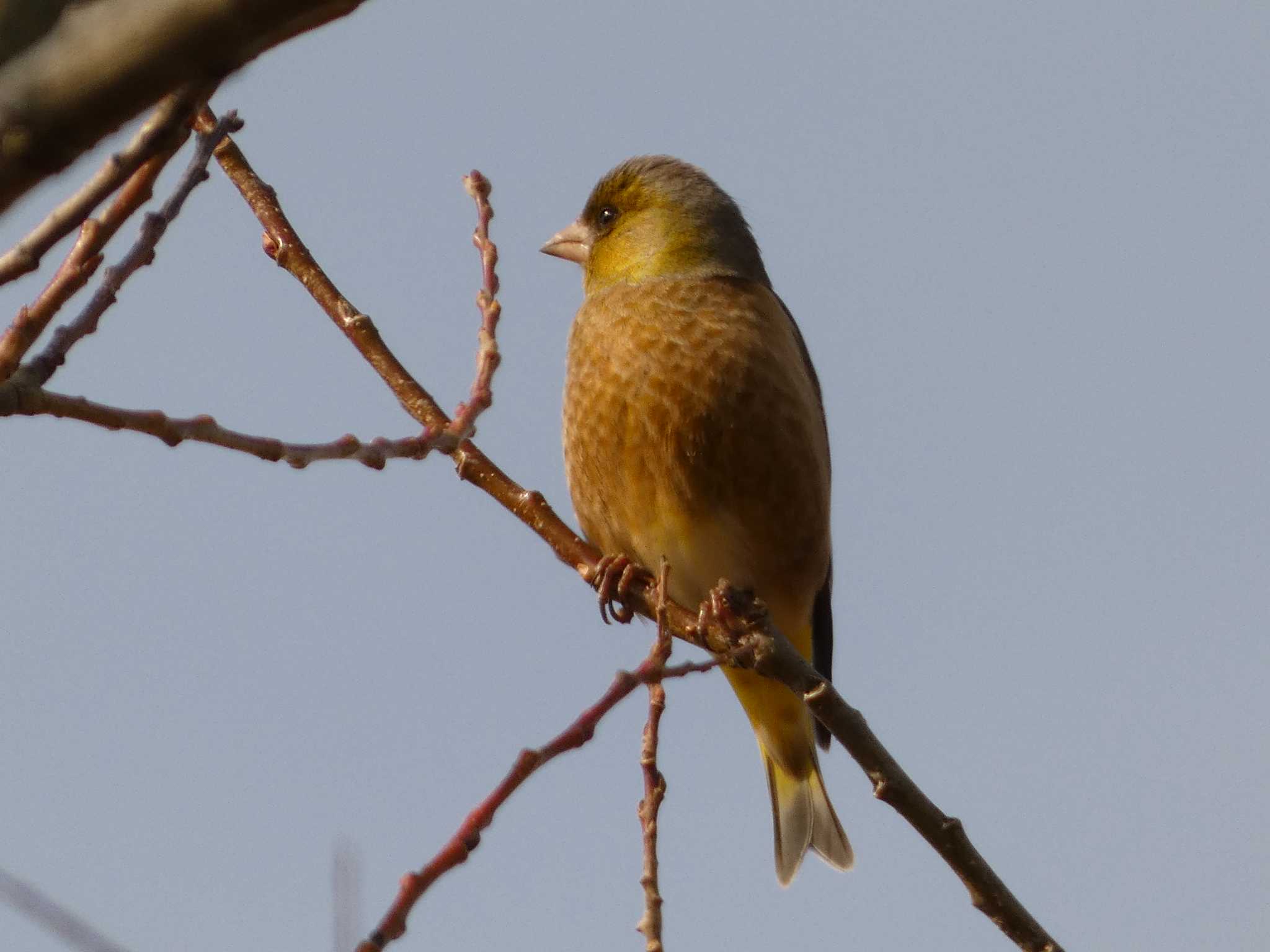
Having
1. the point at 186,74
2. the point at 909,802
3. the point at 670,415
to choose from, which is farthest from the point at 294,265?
the point at 186,74

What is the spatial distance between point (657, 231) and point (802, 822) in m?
2.17

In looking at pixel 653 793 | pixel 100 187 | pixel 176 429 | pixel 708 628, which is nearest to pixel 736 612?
pixel 708 628

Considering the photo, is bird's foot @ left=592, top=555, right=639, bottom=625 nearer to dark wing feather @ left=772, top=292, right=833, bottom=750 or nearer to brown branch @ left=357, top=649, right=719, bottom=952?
dark wing feather @ left=772, top=292, right=833, bottom=750

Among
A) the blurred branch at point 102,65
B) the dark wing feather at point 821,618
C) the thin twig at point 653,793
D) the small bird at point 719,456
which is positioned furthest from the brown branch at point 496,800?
the dark wing feather at point 821,618

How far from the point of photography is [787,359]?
5.21 m

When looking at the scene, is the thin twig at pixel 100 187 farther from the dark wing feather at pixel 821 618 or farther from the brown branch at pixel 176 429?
the dark wing feather at pixel 821 618

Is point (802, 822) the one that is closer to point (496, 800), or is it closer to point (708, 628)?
point (708, 628)

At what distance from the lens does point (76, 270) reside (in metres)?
2.27

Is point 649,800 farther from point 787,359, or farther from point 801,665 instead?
point 787,359

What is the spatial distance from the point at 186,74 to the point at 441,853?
1.33 meters

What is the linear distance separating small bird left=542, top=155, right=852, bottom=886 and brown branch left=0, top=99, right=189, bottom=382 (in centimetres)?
272

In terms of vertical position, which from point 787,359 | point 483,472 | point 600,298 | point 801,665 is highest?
point 600,298

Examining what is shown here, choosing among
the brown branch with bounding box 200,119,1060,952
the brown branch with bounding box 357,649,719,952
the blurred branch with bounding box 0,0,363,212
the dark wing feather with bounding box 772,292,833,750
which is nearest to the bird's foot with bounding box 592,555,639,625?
the brown branch with bounding box 200,119,1060,952

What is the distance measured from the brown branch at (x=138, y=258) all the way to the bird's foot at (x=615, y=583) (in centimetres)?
232
